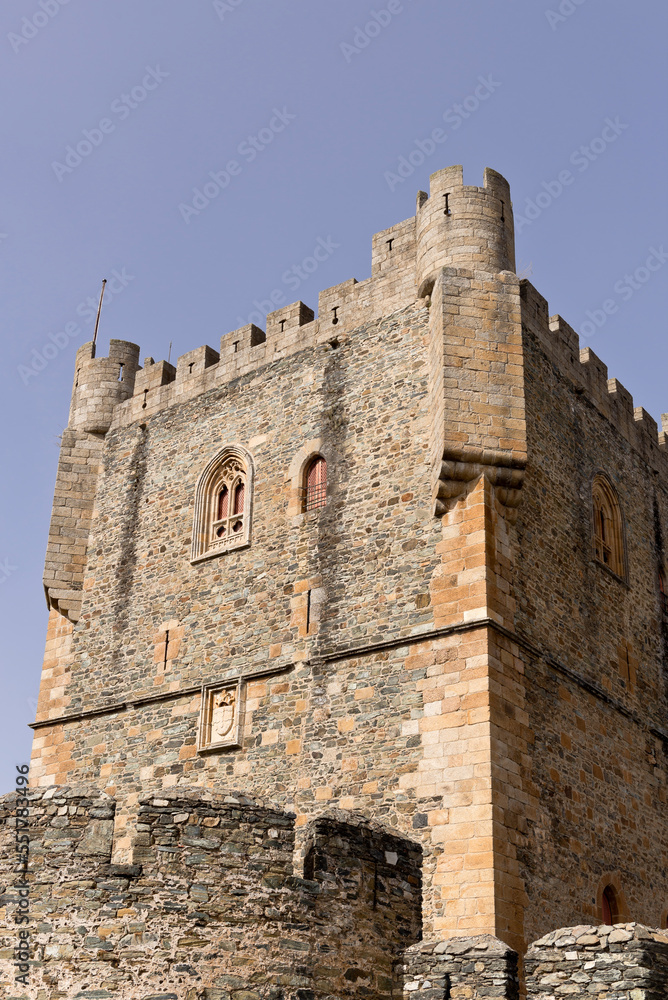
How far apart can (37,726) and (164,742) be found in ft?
8.25

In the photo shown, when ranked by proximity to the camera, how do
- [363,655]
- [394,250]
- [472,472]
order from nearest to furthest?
1. [472,472]
2. [363,655]
3. [394,250]

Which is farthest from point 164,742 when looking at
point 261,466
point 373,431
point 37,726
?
point 373,431

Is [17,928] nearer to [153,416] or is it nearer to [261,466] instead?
[261,466]

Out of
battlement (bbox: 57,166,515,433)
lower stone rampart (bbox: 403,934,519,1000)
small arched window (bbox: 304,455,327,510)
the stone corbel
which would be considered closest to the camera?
lower stone rampart (bbox: 403,934,519,1000)

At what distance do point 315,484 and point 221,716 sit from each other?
308cm

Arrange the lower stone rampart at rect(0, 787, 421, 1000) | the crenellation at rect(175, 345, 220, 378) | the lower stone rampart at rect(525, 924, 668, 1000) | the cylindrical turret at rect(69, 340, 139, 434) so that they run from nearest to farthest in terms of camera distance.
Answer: the lower stone rampart at rect(525, 924, 668, 1000)
the lower stone rampart at rect(0, 787, 421, 1000)
the crenellation at rect(175, 345, 220, 378)
the cylindrical turret at rect(69, 340, 139, 434)

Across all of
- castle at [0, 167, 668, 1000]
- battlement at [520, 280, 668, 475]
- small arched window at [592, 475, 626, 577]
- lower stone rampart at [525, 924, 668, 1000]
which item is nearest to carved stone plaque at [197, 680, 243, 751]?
castle at [0, 167, 668, 1000]

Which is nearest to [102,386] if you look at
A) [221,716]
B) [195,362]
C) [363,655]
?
[195,362]

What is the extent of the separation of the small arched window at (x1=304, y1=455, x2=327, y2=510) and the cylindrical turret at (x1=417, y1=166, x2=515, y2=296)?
2489 millimetres

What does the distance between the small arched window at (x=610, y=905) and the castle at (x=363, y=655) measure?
0.07 m

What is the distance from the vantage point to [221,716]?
1377cm

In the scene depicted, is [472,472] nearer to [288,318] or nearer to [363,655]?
[363,655]

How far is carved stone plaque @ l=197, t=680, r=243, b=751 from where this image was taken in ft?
44.3

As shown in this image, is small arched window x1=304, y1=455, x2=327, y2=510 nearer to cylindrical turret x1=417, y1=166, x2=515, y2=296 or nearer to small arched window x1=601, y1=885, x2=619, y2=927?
cylindrical turret x1=417, y1=166, x2=515, y2=296
